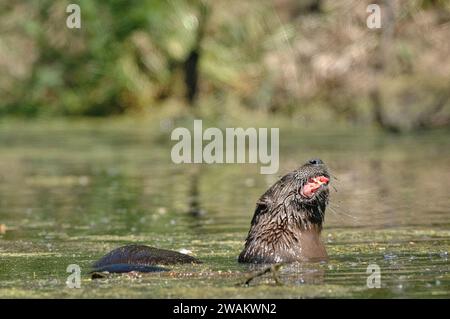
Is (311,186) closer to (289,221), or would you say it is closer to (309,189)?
(309,189)

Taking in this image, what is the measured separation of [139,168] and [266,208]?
8.99 meters

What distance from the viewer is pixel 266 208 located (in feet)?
28.6

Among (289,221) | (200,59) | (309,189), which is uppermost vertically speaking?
(200,59)

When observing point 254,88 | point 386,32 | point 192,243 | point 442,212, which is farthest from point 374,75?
point 192,243

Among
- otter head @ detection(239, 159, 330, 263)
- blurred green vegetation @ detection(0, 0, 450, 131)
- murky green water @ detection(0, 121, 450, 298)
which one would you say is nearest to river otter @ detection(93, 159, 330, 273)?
otter head @ detection(239, 159, 330, 263)

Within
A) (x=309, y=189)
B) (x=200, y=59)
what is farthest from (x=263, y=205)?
(x=200, y=59)

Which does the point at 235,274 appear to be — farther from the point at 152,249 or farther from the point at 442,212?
the point at 442,212

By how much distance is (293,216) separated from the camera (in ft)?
28.5

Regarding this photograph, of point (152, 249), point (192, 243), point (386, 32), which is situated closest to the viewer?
point (152, 249)

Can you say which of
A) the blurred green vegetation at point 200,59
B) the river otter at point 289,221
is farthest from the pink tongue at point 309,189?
the blurred green vegetation at point 200,59

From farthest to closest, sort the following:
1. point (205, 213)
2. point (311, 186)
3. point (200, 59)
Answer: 1. point (200, 59)
2. point (205, 213)
3. point (311, 186)

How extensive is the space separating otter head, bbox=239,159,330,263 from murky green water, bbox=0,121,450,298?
183 mm

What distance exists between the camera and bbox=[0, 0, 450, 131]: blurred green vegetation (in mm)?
22109

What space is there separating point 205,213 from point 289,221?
3.96 meters
